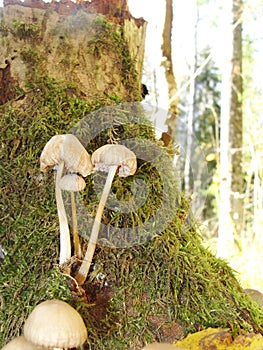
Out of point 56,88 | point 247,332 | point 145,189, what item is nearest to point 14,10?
point 56,88

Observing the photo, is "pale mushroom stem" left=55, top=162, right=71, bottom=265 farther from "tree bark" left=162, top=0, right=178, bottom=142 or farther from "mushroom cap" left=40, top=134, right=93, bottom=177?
"tree bark" left=162, top=0, right=178, bottom=142

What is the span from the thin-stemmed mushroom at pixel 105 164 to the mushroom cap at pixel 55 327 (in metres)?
0.33

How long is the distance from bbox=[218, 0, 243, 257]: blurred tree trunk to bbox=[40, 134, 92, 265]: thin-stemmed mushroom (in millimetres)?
5030

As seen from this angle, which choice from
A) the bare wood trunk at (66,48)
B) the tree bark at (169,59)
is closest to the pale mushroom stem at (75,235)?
the bare wood trunk at (66,48)

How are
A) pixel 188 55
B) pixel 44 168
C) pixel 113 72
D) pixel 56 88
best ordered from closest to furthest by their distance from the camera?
pixel 44 168, pixel 56 88, pixel 113 72, pixel 188 55

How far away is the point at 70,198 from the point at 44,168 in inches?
10.3

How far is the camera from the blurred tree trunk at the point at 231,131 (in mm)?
6738

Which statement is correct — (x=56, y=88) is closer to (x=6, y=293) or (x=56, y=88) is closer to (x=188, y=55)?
(x=6, y=293)

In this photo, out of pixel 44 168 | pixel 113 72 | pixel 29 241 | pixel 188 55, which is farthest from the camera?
pixel 188 55

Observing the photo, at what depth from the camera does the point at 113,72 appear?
2312 mm

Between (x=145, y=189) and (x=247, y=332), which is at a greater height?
(x=145, y=189)

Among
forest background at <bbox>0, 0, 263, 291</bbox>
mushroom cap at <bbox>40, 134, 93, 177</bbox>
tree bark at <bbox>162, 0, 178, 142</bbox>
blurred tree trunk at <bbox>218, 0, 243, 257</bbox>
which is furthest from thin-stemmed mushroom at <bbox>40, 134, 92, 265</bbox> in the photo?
blurred tree trunk at <bbox>218, 0, 243, 257</bbox>

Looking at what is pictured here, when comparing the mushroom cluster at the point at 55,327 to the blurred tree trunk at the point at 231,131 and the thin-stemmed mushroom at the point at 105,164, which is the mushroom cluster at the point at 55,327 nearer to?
the thin-stemmed mushroom at the point at 105,164

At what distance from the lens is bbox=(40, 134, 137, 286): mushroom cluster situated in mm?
1586
